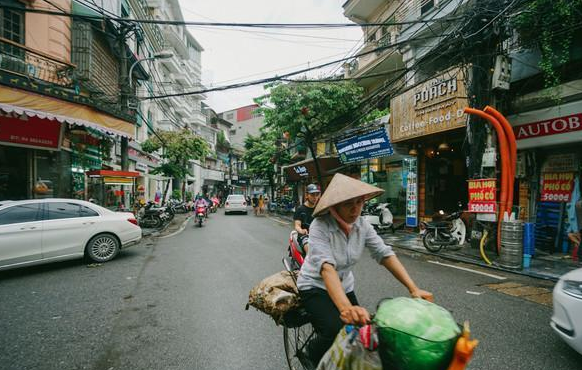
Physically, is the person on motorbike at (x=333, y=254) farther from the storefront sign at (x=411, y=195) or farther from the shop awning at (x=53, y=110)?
the storefront sign at (x=411, y=195)

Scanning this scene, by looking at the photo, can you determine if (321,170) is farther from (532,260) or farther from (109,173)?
(532,260)

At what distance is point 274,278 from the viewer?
2.29 metres

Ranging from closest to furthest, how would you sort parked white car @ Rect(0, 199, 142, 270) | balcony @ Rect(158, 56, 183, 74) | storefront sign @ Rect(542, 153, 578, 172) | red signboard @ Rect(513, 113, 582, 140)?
parked white car @ Rect(0, 199, 142, 270) → red signboard @ Rect(513, 113, 582, 140) → storefront sign @ Rect(542, 153, 578, 172) → balcony @ Rect(158, 56, 183, 74)

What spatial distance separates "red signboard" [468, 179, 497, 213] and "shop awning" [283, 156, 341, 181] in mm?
11200

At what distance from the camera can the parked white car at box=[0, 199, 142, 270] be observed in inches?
231

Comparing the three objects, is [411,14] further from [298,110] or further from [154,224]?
[154,224]

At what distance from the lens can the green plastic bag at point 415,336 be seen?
1.24 meters

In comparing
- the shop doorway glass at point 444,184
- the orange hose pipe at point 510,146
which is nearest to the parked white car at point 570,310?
the orange hose pipe at point 510,146

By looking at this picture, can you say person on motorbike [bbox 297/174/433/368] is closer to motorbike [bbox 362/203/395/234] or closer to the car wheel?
the car wheel

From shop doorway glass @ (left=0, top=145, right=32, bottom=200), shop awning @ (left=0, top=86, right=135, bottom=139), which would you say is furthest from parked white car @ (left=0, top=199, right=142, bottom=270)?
shop doorway glass @ (left=0, top=145, right=32, bottom=200)

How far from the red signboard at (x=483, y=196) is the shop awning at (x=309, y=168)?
11.2 m

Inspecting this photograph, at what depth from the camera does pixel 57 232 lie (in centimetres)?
638

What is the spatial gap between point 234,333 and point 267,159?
93.3 feet

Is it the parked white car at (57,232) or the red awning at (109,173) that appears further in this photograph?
the red awning at (109,173)
